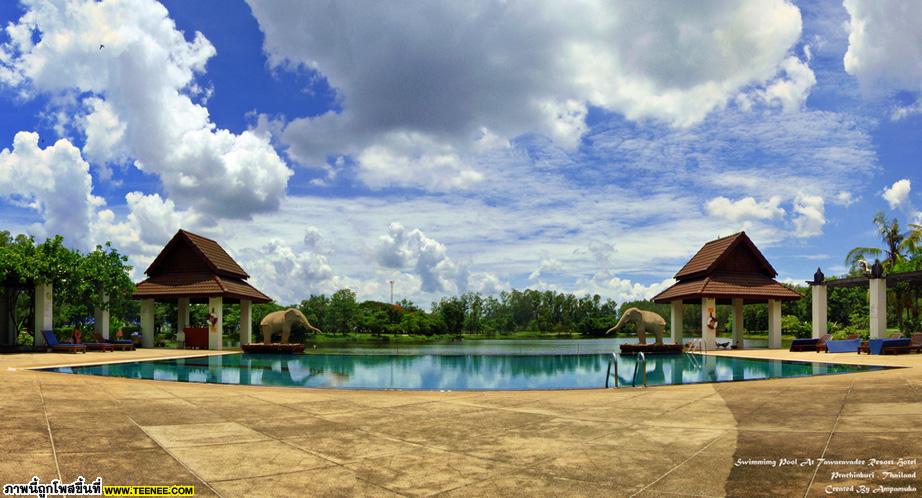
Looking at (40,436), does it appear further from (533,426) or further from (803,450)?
(803,450)

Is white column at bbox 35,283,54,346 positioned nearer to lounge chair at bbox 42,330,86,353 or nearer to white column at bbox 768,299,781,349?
lounge chair at bbox 42,330,86,353

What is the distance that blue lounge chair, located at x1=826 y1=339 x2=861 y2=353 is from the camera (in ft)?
82.1

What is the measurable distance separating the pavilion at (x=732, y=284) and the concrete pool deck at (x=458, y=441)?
21093mm

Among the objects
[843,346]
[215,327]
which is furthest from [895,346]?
[215,327]

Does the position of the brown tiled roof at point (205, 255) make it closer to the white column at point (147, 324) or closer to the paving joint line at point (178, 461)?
the white column at point (147, 324)

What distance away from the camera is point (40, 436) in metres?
6.27

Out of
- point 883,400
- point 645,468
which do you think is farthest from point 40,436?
point 883,400

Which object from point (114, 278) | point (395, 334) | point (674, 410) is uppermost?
point (114, 278)

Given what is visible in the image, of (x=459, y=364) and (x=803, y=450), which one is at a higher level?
(x=803, y=450)

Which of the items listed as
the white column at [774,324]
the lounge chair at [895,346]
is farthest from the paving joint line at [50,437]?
the white column at [774,324]

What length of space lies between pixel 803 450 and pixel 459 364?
17.7m

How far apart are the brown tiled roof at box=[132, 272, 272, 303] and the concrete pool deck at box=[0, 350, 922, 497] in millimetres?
20562

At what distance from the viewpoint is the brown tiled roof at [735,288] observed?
30875mm

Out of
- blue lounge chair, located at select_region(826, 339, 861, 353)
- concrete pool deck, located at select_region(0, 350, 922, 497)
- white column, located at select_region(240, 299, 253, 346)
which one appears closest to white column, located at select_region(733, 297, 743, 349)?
blue lounge chair, located at select_region(826, 339, 861, 353)
